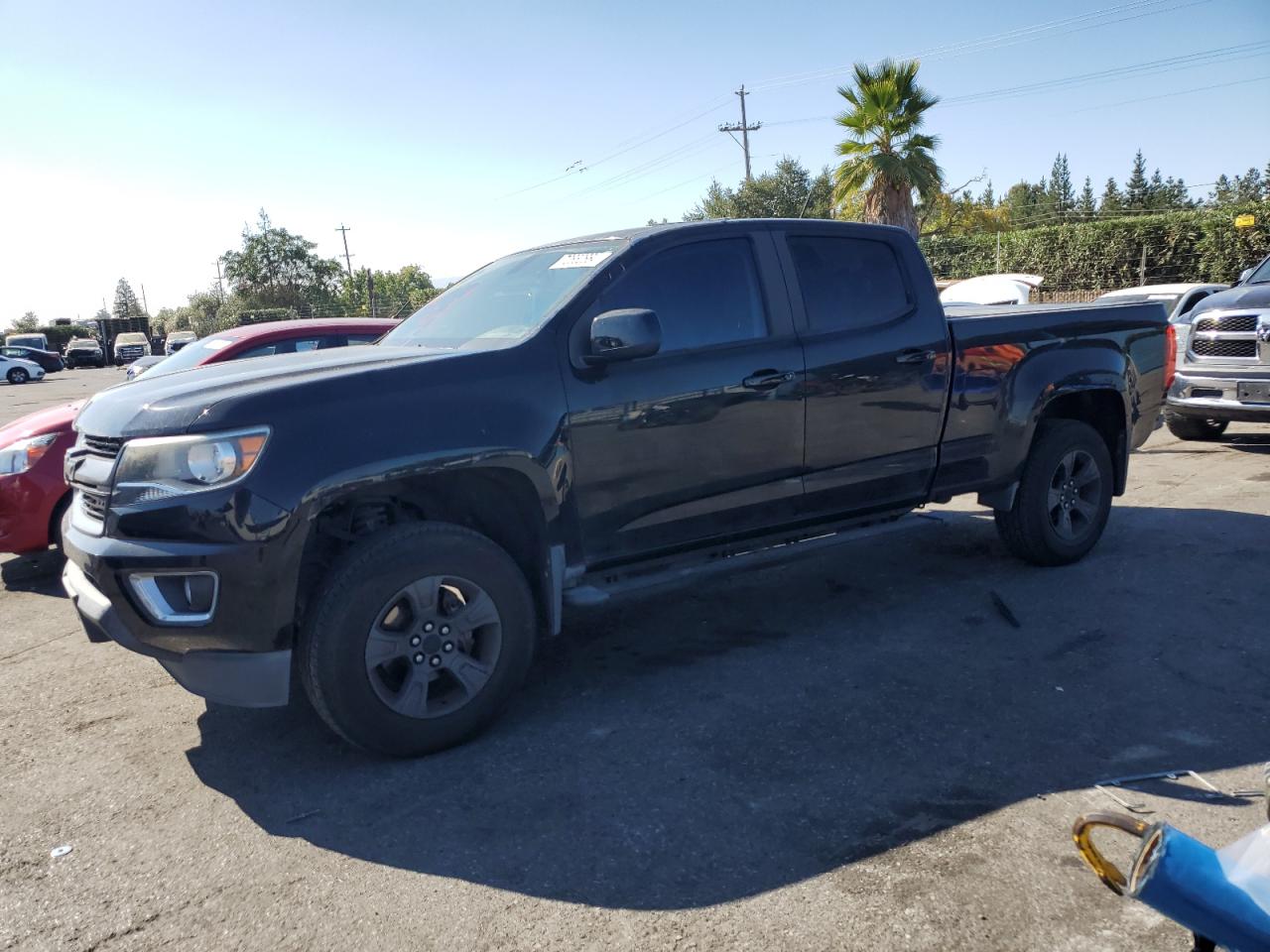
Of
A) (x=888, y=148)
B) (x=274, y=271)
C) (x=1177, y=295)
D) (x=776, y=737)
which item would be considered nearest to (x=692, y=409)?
(x=776, y=737)

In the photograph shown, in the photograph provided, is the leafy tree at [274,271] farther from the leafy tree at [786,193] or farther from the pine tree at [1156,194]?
the pine tree at [1156,194]

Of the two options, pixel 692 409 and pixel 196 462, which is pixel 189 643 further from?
pixel 692 409

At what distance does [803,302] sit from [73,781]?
3602 mm

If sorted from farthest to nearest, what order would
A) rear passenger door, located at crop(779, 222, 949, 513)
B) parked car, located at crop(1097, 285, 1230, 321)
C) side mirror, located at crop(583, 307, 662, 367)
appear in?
parked car, located at crop(1097, 285, 1230, 321) → rear passenger door, located at crop(779, 222, 949, 513) → side mirror, located at crop(583, 307, 662, 367)

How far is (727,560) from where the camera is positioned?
4270 mm

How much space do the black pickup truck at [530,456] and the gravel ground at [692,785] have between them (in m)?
0.42

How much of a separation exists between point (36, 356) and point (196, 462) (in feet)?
159

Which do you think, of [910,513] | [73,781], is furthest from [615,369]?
[73,781]

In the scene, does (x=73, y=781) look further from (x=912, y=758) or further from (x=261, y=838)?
(x=912, y=758)

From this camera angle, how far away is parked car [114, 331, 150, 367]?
4953 centimetres

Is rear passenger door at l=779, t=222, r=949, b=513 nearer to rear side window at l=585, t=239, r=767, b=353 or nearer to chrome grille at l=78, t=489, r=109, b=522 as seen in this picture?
rear side window at l=585, t=239, r=767, b=353

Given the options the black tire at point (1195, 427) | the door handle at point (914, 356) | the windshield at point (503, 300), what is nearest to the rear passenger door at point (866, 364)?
the door handle at point (914, 356)

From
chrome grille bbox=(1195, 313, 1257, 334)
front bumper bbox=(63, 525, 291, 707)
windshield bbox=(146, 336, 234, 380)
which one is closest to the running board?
front bumper bbox=(63, 525, 291, 707)

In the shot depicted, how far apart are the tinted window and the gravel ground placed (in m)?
1.51
